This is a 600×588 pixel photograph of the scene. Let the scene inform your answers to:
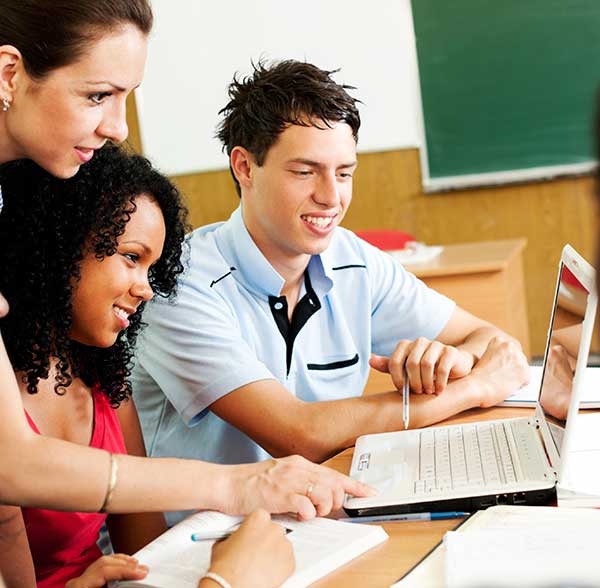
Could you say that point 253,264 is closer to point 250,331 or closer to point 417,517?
point 250,331

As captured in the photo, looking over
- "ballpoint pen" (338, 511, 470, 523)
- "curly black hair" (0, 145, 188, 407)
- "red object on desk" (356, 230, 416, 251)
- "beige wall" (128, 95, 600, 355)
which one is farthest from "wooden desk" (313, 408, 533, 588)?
"beige wall" (128, 95, 600, 355)

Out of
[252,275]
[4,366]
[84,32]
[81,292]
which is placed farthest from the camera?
[252,275]

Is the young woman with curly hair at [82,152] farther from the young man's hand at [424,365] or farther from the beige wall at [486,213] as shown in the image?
the beige wall at [486,213]

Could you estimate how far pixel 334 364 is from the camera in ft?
6.40

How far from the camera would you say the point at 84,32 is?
1270mm

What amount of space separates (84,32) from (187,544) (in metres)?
0.70

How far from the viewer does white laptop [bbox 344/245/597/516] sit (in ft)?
3.97

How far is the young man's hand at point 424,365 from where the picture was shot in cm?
165

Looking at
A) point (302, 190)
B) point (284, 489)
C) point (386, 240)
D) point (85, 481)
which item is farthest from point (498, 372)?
point (386, 240)

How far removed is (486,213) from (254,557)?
12.9 feet

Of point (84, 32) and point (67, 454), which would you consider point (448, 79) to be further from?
point (67, 454)

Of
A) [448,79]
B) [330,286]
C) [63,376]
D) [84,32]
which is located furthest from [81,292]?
[448,79]

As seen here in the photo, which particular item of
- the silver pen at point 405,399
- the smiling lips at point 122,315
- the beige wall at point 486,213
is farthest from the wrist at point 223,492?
the beige wall at point 486,213

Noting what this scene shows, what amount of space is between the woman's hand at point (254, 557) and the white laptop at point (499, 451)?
0.20m
